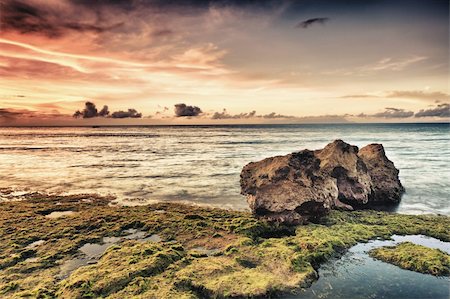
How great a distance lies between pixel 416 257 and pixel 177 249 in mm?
7016

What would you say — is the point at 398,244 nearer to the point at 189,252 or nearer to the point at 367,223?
the point at 367,223

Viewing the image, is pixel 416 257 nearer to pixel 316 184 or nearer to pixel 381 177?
pixel 316 184

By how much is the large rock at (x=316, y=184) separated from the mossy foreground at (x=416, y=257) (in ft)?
→ 10.5

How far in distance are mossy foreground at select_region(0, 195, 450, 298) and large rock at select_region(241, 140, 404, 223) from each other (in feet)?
2.41

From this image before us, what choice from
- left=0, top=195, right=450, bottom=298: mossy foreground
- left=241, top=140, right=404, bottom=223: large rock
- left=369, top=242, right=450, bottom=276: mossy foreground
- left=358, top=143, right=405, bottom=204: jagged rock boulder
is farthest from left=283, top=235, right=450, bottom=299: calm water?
left=358, top=143, right=405, bottom=204: jagged rock boulder

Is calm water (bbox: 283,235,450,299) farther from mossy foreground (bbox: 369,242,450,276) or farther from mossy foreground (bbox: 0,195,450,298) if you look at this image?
mossy foreground (bbox: 0,195,450,298)

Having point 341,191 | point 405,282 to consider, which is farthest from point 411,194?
point 405,282

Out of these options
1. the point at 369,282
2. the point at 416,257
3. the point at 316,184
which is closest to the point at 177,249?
the point at 369,282

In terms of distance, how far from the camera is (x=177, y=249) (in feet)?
33.3

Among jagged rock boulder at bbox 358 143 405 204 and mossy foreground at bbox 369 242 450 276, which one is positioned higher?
jagged rock boulder at bbox 358 143 405 204

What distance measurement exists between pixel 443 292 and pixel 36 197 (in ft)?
61.3

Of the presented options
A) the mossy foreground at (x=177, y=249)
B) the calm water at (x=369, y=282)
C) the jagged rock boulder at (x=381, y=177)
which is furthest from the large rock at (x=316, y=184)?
the calm water at (x=369, y=282)

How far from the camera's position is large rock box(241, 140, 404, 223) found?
12656 mm

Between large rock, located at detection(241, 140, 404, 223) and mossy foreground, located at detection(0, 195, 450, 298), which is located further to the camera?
large rock, located at detection(241, 140, 404, 223)
